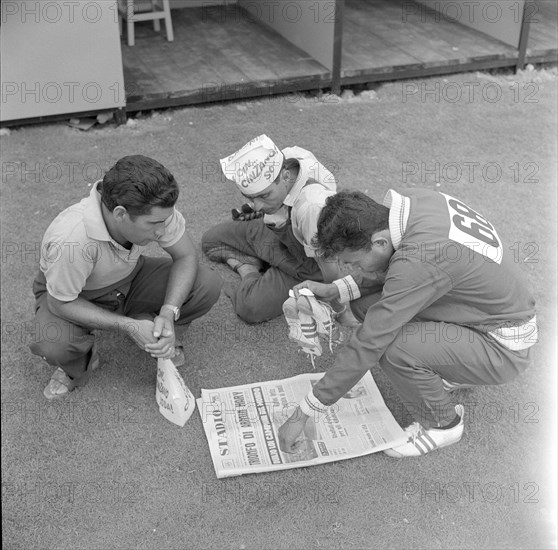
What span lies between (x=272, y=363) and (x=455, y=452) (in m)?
0.75

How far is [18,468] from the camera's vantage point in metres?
2.41

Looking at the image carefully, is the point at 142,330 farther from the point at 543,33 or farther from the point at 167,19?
the point at 543,33

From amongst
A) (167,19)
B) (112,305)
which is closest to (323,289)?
(112,305)

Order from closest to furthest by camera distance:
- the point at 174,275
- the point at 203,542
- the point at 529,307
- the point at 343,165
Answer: the point at 203,542
the point at 529,307
the point at 174,275
the point at 343,165

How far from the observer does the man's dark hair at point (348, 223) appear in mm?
2121

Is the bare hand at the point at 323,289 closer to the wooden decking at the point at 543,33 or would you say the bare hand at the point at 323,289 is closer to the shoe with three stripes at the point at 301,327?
the shoe with three stripes at the point at 301,327

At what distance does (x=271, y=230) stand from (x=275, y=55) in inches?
101

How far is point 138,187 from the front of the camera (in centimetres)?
225

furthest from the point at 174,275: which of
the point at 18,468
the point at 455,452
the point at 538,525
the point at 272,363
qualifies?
the point at 538,525

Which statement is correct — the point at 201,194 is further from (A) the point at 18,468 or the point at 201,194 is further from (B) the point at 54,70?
(A) the point at 18,468

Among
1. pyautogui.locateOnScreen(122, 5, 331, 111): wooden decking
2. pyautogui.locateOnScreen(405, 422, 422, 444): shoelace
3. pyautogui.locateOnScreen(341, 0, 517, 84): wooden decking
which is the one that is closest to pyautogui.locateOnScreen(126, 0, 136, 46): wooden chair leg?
pyautogui.locateOnScreen(122, 5, 331, 111): wooden decking

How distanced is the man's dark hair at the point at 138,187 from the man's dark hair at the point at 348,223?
1.60 feet

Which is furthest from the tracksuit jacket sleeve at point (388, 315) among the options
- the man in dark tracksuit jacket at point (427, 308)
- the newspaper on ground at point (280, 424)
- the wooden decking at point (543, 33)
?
the wooden decking at point (543, 33)

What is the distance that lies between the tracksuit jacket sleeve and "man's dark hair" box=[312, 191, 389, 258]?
112 mm
